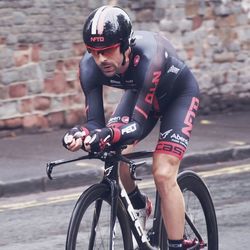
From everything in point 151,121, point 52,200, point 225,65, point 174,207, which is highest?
point 151,121

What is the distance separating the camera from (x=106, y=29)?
546 cm

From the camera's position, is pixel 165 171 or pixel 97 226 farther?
pixel 165 171

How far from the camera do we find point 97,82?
18.9 ft

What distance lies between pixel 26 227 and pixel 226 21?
336 inches

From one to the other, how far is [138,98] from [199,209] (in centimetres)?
110

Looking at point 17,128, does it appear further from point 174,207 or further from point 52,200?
point 174,207

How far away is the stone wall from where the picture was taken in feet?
44.2

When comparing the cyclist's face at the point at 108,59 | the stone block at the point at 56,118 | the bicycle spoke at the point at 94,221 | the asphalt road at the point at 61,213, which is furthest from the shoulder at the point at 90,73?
the stone block at the point at 56,118

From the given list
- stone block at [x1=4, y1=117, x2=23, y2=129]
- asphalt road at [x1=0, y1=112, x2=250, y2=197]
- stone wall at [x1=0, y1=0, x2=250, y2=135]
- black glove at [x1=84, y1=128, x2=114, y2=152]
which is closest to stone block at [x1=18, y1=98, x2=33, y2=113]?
stone wall at [x1=0, y1=0, x2=250, y2=135]

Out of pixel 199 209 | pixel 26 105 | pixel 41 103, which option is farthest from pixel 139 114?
pixel 41 103

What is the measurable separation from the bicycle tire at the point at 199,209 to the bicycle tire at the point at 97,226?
616mm

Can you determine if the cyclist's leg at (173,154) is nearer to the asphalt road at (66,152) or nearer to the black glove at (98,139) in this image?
the black glove at (98,139)

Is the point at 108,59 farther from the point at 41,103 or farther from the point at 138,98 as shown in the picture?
the point at 41,103

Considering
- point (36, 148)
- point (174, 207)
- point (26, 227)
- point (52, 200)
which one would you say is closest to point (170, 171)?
point (174, 207)
